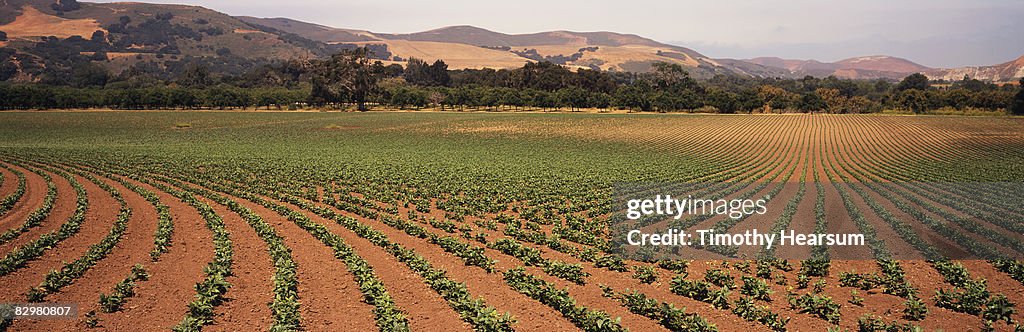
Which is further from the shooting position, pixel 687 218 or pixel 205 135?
pixel 205 135

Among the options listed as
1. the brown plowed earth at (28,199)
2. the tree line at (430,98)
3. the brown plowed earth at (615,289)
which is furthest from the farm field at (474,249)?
the tree line at (430,98)

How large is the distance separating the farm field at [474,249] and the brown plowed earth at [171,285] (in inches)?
2.4

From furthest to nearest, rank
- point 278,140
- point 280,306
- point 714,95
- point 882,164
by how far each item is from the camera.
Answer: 1. point 714,95
2. point 278,140
3. point 882,164
4. point 280,306

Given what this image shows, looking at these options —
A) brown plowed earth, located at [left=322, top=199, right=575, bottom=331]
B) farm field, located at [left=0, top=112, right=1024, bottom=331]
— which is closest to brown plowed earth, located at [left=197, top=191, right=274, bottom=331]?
farm field, located at [left=0, top=112, right=1024, bottom=331]

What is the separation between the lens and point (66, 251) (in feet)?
50.2

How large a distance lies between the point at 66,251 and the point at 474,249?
36.8ft

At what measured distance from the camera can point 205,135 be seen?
6881cm

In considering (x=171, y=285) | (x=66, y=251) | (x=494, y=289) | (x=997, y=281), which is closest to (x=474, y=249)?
(x=494, y=289)

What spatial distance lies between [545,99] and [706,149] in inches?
3117

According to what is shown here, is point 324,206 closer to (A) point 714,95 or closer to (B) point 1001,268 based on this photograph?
(B) point 1001,268

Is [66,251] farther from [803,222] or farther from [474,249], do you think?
[803,222]

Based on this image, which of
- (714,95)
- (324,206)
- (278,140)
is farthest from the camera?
(714,95)

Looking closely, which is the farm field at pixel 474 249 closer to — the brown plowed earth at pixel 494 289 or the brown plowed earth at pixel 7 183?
the brown plowed earth at pixel 494 289

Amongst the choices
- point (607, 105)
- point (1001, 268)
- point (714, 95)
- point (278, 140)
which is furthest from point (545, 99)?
point (1001, 268)
